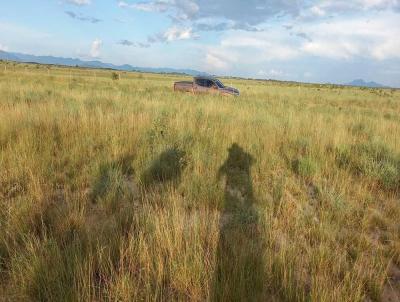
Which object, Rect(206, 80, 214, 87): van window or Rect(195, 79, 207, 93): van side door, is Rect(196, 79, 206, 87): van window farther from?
Rect(206, 80, 214, 87): van window

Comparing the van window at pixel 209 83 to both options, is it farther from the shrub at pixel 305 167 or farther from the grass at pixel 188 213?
the shrub at pixel 305 167

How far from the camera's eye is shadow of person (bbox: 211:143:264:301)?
2377 millimetres

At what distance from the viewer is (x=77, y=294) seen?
219 cm

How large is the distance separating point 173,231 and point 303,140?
5397 millimetres

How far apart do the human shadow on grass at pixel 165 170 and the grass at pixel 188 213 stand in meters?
0.03

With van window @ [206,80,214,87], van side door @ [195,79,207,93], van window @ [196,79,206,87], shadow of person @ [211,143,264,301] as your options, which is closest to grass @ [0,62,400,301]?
shadow of person @ [211,143,264,301]

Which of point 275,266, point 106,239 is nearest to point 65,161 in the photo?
point 106,239

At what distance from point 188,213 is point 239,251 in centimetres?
125

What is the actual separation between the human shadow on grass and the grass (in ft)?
0.10

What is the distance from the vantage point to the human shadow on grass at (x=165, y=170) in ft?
15.5

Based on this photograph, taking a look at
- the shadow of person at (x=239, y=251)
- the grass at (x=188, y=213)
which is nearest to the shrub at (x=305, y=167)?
the grass at (x=188, y=213)

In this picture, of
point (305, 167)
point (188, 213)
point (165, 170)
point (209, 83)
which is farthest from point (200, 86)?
point (188, 213)

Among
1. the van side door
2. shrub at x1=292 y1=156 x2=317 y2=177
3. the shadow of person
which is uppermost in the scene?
the van side door

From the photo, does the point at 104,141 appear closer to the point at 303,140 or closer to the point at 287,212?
the point at 287,212
